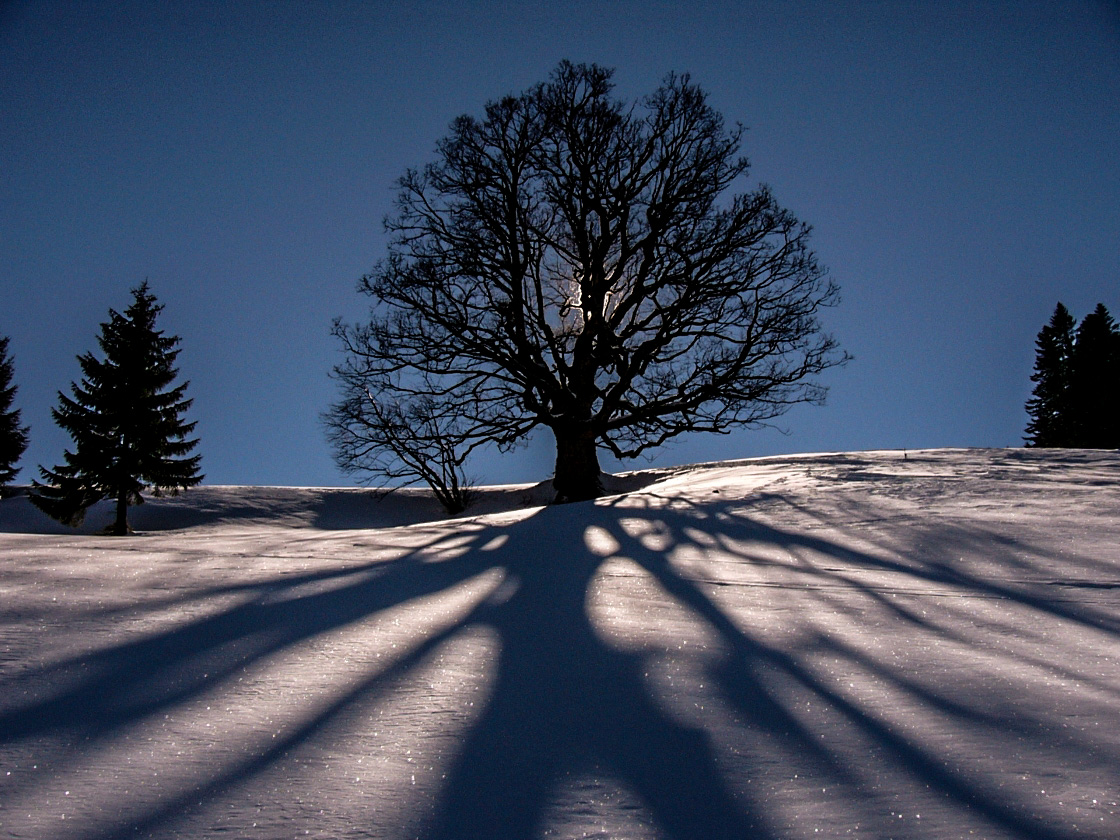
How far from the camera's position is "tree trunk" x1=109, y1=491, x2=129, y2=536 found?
15711 millimetres

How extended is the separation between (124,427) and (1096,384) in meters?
35.3

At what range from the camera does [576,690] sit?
7.95 ft

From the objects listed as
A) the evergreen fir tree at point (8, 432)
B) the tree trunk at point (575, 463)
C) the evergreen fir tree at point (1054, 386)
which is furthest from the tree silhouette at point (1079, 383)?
the evergreen fir tree at point (8, 432)

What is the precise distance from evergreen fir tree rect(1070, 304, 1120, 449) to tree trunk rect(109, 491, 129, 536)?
106ft

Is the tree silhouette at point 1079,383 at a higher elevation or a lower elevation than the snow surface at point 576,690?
higher

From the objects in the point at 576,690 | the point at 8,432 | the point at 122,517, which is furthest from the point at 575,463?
the point at 8,432

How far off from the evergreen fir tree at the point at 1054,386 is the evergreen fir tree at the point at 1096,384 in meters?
0.50

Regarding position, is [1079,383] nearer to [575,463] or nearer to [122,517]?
[575,463]

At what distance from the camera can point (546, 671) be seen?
2590 mm

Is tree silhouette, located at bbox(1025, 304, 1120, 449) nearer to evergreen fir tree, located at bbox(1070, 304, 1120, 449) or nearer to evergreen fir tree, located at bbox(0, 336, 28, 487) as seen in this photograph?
evergreen fir tree, located at bbox(1070, 304, 1120, 449)

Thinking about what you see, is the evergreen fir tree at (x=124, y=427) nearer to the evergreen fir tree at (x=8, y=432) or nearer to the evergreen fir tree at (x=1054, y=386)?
the evergreen fir tree at (x=8, y=432)

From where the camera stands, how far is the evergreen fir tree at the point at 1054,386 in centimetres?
3039

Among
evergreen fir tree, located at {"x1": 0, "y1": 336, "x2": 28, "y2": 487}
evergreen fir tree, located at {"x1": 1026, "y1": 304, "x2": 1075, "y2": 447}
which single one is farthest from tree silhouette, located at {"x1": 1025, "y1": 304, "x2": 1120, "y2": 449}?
evergreen fir tree, located at {"x1": 0, "y1": 336, "x2": 28, "y2": 487}

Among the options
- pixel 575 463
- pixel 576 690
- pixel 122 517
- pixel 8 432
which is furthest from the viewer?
pixel 8 432
